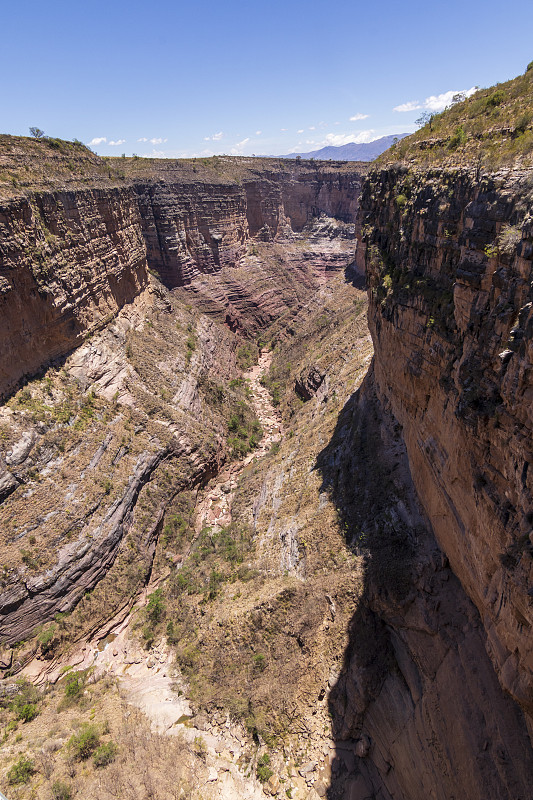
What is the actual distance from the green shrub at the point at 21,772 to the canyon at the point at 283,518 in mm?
337

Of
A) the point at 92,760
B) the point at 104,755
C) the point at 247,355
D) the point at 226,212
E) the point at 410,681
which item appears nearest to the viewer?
the point at 410,681

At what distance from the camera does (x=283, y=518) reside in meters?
22.7

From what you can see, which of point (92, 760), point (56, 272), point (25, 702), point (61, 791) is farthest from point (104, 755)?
point (56, 272)

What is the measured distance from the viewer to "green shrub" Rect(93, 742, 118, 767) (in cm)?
1372

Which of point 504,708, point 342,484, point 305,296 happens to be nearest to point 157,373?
point 342,484

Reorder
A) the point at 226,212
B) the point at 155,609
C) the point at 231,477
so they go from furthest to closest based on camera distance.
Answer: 1. the point at 226,212
2. the point at 231,477
3. the point at 155,609

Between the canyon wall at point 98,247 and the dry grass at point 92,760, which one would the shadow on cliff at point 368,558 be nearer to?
the dry grass at point 92,760

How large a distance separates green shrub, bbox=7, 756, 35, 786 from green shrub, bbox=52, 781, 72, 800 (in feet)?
3.52

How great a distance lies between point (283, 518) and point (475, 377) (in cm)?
1530

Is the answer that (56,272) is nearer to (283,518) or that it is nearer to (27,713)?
(283,518)

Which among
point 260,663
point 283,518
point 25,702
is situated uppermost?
point 283,518

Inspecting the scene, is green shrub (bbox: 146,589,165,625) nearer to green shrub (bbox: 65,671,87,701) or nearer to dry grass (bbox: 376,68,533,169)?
green shrub (bbox: 65,671,87,701)

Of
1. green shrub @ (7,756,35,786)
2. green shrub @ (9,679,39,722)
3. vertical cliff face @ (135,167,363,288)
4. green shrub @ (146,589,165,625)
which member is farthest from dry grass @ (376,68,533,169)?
vertical cliff face @ (135,167,363,288)

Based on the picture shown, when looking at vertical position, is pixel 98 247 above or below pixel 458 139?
below
